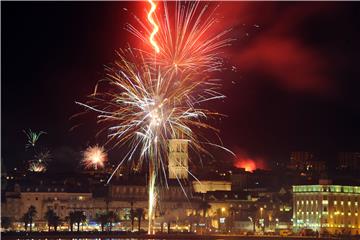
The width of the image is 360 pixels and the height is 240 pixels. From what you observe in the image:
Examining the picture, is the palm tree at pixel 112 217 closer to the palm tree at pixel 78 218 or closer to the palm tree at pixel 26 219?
the palm tree at pixel 78 218

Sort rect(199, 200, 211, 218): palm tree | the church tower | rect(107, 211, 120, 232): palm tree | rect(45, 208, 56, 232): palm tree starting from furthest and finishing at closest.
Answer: the church tower → rect(199, 200, 211, 218): palm tree → rect(107, 211, 120, 232): palm tree → rect(45, 208, 56, 232): palm tree

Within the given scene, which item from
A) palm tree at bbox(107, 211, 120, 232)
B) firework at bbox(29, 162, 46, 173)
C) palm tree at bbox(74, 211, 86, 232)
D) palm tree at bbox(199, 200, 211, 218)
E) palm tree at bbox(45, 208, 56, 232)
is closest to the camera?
palm tree at bbox(74, 211, 86, 232)

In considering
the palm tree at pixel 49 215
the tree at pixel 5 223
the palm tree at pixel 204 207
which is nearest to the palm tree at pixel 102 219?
the palm tree at pixel 49 215

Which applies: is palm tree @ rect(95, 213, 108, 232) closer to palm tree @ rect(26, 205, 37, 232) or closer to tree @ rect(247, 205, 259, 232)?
palm tree @ rect(26, 205, 37, 232)

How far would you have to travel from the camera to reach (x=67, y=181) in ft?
292

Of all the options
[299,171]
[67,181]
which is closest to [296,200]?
[67,181]

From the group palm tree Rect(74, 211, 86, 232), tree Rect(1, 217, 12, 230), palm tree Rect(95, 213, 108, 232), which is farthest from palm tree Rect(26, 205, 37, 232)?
palm tree Rect(95, 213, 108, 232)

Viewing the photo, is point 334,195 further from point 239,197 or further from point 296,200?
point 239,197

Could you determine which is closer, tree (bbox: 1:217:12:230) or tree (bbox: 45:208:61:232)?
tree (bbox: 1:217:12:230)

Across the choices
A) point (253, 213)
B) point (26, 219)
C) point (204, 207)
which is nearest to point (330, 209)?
point (253, 213)

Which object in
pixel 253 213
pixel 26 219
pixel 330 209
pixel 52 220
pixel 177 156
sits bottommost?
pixel 52 220

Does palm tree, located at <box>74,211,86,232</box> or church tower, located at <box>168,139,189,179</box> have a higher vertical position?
church tower, located at <box>168,139,189,179</box>

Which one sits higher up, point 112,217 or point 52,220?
point 112,217

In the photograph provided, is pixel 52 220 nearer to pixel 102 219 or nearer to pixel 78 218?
pixel 78 218
